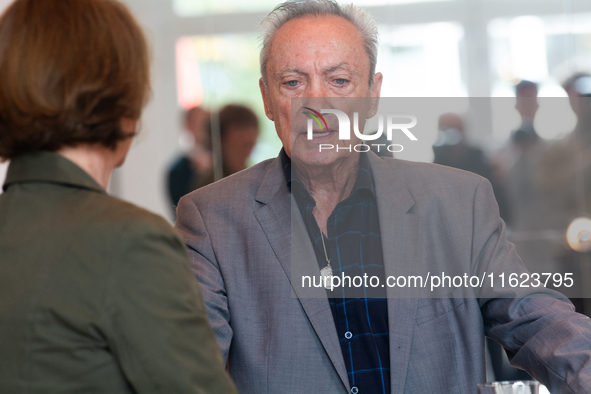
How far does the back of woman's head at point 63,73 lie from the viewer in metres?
0.75

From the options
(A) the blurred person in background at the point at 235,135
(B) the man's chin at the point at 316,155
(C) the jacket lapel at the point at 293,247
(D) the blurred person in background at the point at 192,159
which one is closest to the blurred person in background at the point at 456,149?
(B) the man's chin at the point at 316,155

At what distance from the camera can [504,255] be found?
1.44m

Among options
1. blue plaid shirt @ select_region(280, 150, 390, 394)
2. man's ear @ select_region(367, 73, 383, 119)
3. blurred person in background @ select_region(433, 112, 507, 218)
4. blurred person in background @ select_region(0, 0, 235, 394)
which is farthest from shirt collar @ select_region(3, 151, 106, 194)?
blurred person in background @ select_region(433, 112, 507, 218)

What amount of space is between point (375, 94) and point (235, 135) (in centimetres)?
218

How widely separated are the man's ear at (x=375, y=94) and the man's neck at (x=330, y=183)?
179mm

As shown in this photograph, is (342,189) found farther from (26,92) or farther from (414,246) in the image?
(26,92)

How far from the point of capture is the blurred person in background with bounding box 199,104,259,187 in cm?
370

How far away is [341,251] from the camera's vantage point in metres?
1.56

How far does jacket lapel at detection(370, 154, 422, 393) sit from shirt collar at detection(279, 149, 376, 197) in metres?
0.02

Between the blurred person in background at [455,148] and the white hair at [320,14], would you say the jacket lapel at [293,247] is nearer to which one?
the white hair at [320,14]

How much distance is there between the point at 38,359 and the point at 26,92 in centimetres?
34

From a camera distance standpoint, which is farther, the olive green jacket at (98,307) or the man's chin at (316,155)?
the man's chin at (316,155)

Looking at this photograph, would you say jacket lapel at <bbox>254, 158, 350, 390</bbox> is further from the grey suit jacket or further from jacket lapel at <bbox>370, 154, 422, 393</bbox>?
jacket lapel at <bbox>370, 154, 422, 393</bbox>

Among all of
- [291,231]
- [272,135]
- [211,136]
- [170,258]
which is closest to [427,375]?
[291,231]
